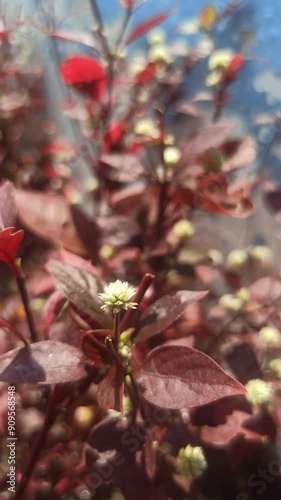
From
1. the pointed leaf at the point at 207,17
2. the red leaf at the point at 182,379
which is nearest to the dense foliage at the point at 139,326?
the red leaf at the point at 182,379

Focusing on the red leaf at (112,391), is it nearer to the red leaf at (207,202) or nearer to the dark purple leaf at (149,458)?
the dark purple leaf at (149,458)

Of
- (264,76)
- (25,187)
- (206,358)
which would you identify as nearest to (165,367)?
(206,358)

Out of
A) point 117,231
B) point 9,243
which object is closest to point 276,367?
point 117,231

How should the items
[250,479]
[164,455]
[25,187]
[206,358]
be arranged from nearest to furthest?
[206,358], [164,455], [250,479], [25,187]

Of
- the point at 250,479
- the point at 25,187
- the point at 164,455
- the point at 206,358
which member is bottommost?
the point at 250,479

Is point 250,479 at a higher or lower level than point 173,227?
lower

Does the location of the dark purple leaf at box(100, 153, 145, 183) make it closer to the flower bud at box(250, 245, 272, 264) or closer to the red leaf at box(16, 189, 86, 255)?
the red leaf at box(16, 189, 86, 255)

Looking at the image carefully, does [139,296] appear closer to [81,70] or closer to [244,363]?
[244,363]

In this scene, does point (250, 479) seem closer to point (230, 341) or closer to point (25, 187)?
point (230, 341)
